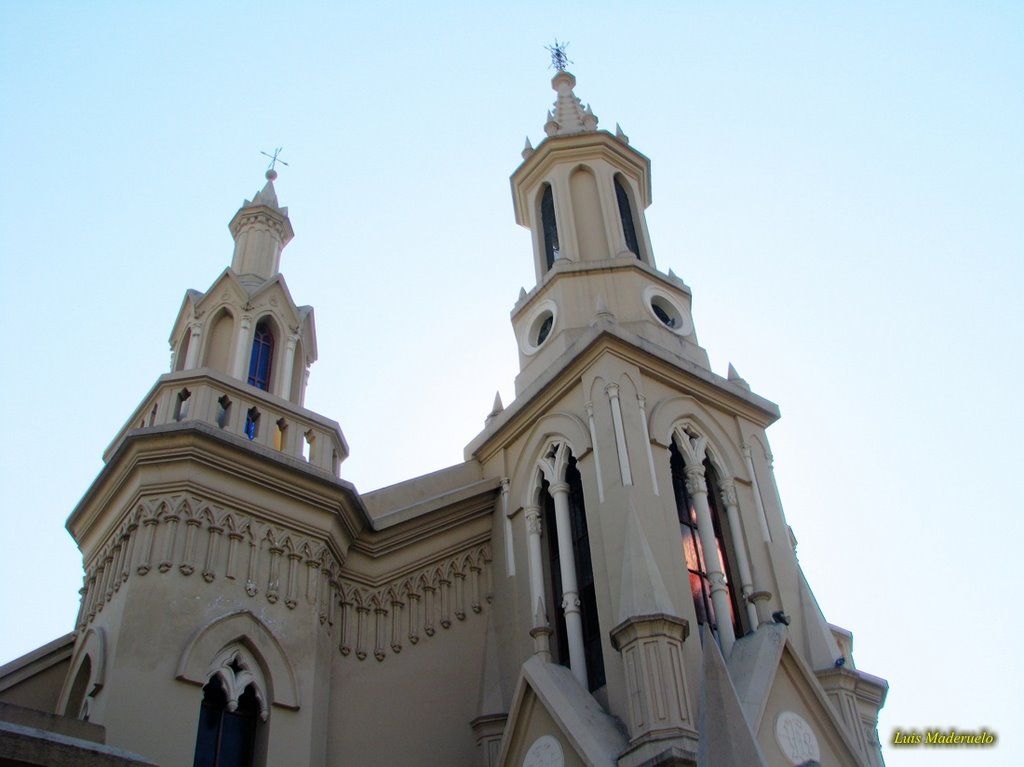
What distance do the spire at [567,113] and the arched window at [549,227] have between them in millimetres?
1242

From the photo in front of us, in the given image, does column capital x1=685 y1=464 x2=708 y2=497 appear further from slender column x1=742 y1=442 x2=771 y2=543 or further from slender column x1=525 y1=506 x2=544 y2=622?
slender column x1=525 y1=506 x2=544 y2=622

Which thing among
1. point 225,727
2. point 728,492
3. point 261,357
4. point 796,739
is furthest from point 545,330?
point 225,727

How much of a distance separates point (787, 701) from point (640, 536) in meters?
2.57

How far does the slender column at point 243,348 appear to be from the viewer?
1405 centimetres

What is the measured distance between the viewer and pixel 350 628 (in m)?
12.7

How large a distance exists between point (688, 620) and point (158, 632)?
18.9ft

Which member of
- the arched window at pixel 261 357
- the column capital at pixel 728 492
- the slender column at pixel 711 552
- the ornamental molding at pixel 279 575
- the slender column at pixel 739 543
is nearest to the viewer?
the ornamental molding at pixel 279 575

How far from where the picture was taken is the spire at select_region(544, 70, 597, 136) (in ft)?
64.7

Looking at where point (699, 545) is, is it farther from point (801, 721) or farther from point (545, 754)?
point (545, 754)

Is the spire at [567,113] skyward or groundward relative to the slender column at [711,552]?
skyward

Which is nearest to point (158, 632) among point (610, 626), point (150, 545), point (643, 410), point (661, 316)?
point (150, 545)

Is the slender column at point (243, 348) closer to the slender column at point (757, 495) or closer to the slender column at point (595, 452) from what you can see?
the slender column at point (595, 452)

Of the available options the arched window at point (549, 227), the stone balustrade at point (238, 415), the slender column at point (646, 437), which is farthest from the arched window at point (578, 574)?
the arched window at point (549, 227)

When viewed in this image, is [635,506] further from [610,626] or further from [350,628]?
[350,628]
